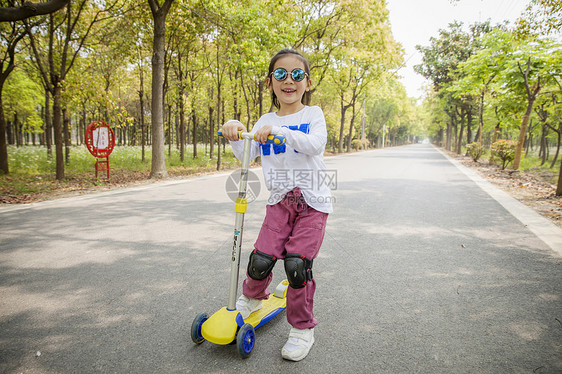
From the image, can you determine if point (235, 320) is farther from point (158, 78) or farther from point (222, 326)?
point (158, 78)

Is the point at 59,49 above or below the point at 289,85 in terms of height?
above

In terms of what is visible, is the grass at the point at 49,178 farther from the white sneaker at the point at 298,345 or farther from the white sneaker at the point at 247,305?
the white sneaker at the point at 298,345

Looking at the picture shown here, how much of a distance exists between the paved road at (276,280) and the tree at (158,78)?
5815mm

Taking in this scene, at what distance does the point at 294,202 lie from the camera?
2.22m

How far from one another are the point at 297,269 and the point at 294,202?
1.48 feet

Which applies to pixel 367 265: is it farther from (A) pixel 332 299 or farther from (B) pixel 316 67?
(B) pixel 316 67

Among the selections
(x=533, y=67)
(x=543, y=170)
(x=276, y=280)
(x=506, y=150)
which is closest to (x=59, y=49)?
(x=276, y=280)

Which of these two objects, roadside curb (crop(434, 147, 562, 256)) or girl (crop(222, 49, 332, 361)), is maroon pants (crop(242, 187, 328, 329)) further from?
roadside curb (crop(434, 147, 562, 256))

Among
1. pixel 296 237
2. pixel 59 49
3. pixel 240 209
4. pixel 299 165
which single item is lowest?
pixel 296 237

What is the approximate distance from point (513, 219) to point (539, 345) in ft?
14.1

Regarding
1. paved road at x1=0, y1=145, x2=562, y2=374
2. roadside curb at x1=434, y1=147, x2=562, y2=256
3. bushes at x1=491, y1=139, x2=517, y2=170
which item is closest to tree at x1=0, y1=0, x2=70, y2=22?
paved road at x1=0, y1=145, x2=562, y2=374

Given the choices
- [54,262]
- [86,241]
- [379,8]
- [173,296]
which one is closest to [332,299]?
[173,296]

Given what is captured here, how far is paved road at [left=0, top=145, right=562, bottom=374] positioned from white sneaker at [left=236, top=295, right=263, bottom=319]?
16 centimetres

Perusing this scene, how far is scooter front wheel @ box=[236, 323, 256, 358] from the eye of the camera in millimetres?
1963
